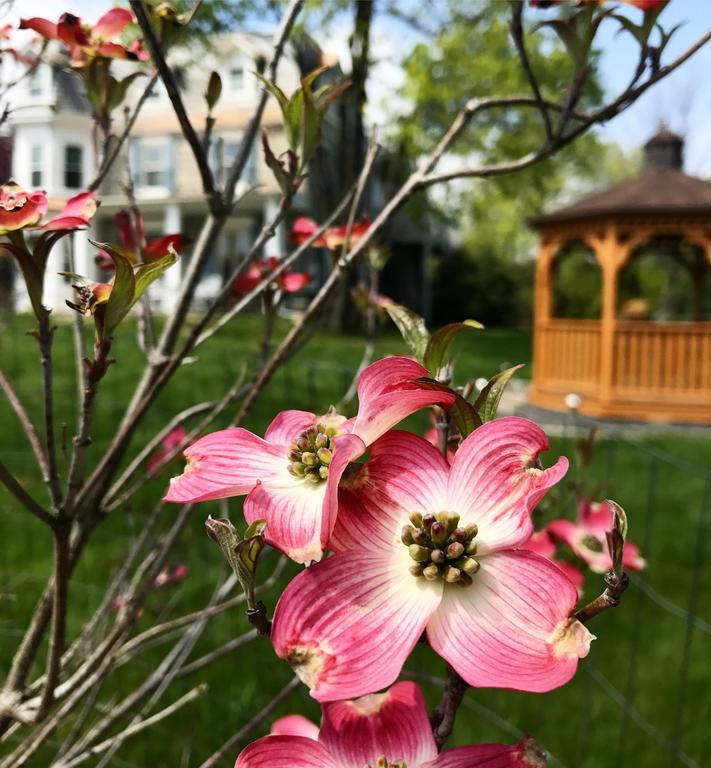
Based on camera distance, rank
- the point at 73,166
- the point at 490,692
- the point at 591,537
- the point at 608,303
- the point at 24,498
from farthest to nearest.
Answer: the point at 73,166
the point at 608,303
the point at 490,692
the point at 591,537
the point at 24,498

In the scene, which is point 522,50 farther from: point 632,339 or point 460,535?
point 632,339

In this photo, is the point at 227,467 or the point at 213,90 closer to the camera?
the point at 227,467

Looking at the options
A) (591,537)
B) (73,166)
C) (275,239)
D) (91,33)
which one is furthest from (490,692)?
(73,166)

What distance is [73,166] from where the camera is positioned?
10.9 m

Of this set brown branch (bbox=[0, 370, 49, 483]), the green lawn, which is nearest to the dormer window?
the green lawn

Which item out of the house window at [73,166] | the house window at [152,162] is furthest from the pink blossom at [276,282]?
the house window at [152,162]

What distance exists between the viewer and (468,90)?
38.3 ft

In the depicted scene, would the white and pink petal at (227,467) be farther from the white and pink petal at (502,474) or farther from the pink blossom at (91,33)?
the pink blossom at (91,33)

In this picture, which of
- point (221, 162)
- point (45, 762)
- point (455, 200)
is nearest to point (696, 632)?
point (45, 762)

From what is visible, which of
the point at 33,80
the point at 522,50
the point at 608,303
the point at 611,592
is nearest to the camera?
the point at 611,592

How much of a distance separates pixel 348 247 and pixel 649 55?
30cm

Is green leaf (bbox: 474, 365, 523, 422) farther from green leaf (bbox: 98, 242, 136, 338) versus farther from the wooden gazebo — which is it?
the wooden gazebo

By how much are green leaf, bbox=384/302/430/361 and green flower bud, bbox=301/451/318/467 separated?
7 cm

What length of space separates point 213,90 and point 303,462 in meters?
0.46
